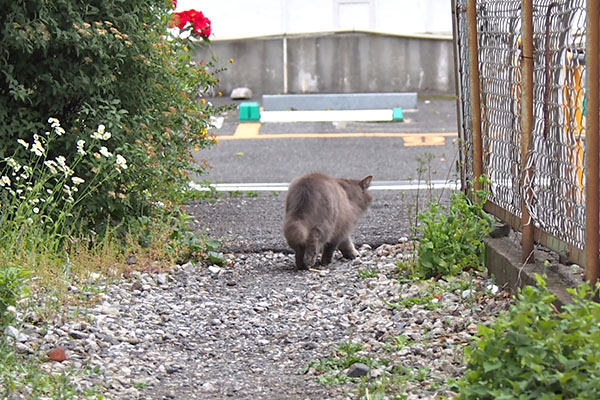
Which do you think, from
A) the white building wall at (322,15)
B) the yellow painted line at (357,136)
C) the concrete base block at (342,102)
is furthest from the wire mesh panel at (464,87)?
the white building wall at (322,15)

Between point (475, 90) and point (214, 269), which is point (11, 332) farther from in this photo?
point (475, 90)

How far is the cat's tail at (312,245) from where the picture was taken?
7164mm

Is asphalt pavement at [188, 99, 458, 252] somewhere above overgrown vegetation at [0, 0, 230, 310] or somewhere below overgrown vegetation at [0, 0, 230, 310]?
below

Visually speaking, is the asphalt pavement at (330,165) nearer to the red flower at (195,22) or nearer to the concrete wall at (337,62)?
the concrete wall at (337,62)

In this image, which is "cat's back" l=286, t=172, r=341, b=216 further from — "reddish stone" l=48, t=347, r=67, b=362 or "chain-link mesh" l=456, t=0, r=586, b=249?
"reddish stone" l=48, t=347, r=67, b=362

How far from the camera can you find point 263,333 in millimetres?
5570

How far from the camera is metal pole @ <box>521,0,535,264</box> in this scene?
5137mm

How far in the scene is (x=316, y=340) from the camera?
5352mm

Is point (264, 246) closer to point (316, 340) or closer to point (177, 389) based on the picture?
point (316, 340)

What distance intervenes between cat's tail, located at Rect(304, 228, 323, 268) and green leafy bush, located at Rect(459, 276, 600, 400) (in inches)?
142

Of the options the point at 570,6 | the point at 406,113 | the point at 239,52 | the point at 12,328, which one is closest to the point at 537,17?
→ the point at 570,6

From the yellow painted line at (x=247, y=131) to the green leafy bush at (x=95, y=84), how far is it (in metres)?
7.31

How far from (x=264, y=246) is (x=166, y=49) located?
70.9 inches

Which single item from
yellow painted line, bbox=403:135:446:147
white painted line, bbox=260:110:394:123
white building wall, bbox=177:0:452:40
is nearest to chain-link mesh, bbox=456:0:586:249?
yellow painted line, bbox=403:135:446:147
